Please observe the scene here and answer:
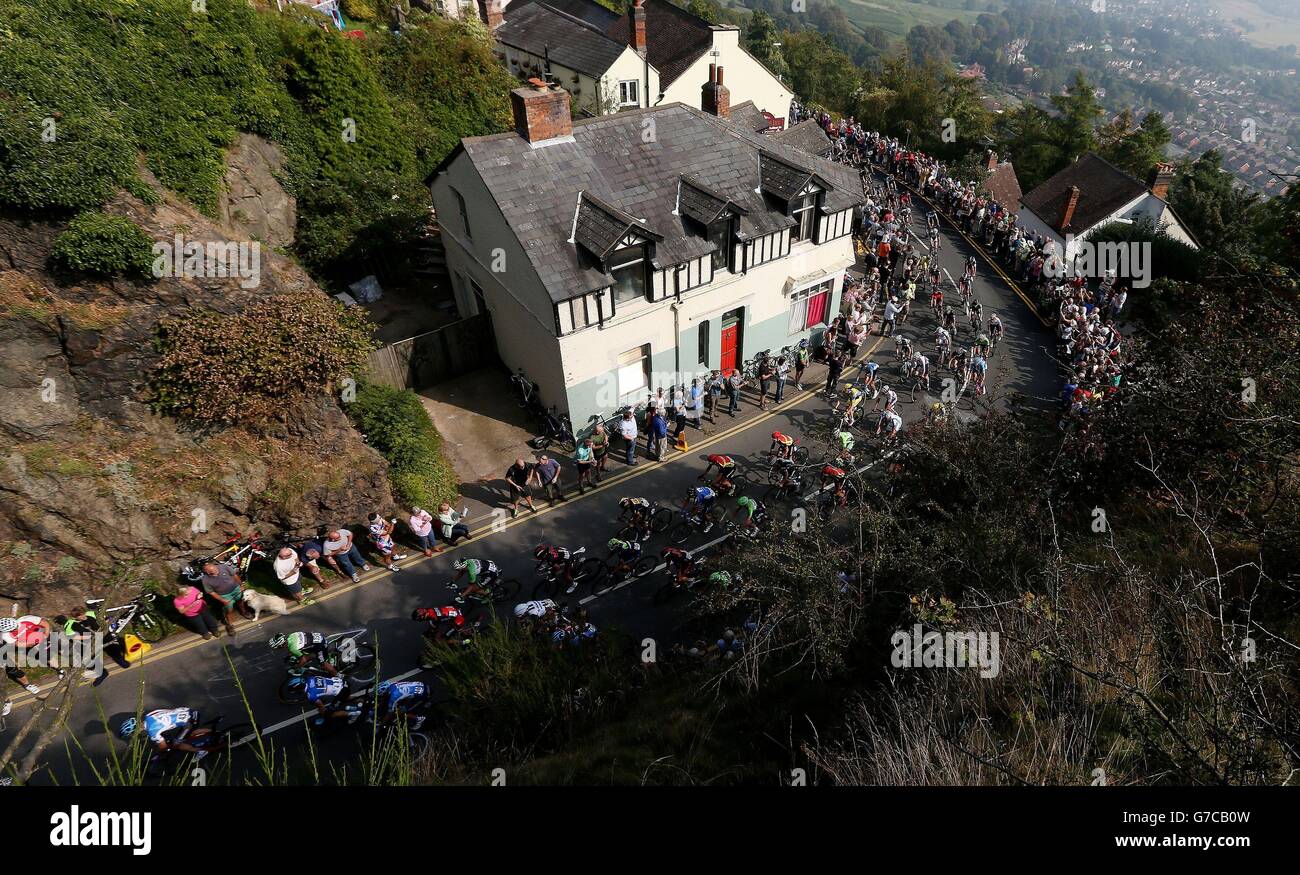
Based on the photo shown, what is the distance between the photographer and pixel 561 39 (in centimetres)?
3969

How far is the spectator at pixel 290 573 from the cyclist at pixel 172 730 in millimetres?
3167

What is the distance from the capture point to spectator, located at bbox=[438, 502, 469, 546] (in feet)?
49.6

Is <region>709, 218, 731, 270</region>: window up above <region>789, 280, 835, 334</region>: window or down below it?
above

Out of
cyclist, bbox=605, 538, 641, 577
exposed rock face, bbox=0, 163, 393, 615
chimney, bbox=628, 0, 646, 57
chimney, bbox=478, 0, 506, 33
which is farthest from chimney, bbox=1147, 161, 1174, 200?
exposed rock face, bbox=0, 163, 393, 615

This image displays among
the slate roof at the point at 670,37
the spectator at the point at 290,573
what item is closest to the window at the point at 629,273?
the spectator at the point at 290,573

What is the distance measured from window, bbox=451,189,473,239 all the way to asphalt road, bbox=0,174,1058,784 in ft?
27.9

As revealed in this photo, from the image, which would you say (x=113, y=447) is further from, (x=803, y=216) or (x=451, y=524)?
(x=803, y=216)

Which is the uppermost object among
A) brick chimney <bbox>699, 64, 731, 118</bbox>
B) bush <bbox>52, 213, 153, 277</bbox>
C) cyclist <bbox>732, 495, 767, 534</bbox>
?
brick chimney <bbox>699, 64, 731, 118</bbox>

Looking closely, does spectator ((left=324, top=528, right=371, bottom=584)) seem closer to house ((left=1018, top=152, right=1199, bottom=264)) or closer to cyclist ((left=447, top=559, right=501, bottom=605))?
cyclist ((left=447, top=559, right=501, bottom=605))

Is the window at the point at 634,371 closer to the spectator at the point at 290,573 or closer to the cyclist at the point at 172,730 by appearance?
the spectator at the point at 290,573

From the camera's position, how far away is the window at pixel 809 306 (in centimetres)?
2158

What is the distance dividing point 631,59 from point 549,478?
102 ft

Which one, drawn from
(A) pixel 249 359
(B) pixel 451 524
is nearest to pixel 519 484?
(B) pixel 451 524

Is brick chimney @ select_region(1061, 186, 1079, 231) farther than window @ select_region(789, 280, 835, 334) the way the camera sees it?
Yes
